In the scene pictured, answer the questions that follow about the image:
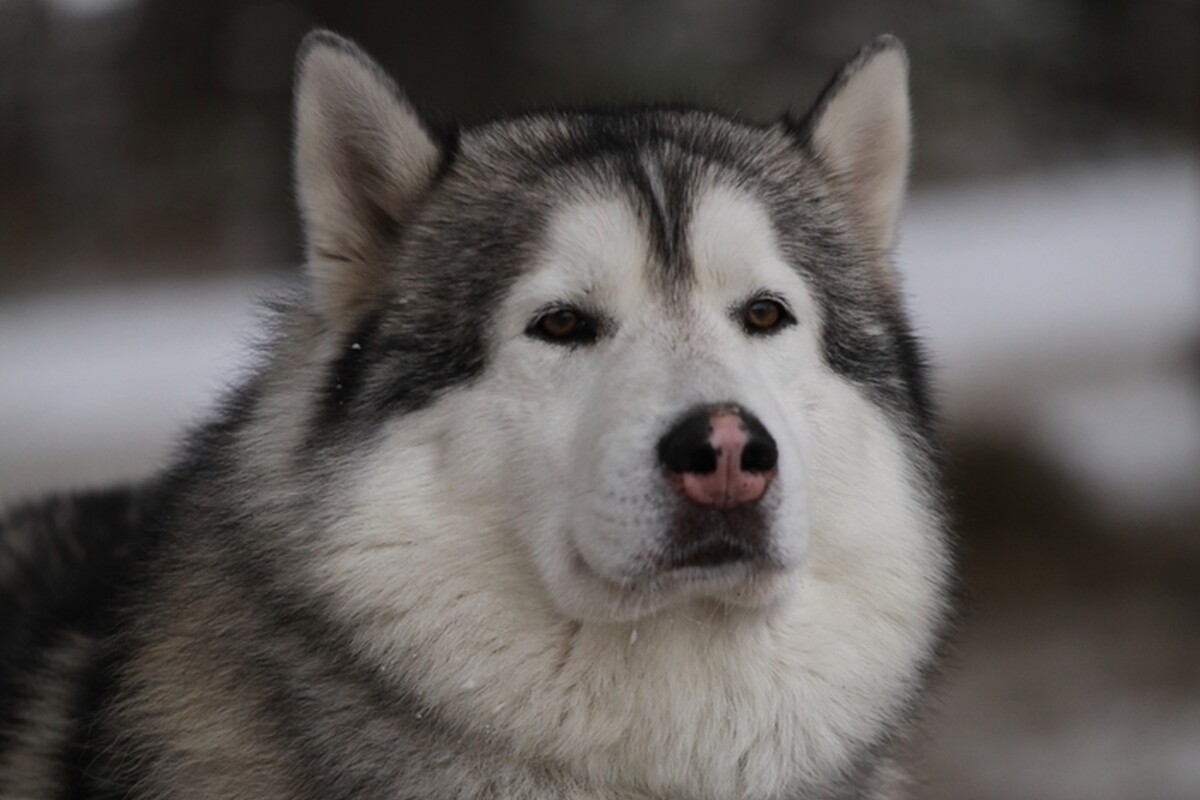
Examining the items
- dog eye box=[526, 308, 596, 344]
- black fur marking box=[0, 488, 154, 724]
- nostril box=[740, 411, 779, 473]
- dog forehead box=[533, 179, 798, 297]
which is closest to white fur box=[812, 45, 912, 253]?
dog forehead box=[533, 179, 798, 297]

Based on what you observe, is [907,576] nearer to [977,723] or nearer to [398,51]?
[977,723]

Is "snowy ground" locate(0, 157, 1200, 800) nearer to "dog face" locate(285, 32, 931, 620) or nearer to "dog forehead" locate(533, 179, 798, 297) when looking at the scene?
"dog face" locate(285, 32, 931, 620)

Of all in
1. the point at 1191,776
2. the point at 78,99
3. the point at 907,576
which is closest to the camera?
the point at 907,576

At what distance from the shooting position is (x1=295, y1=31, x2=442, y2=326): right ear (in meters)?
3.66

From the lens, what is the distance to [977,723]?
8.41 metres

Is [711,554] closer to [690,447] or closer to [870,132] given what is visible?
[690,447]

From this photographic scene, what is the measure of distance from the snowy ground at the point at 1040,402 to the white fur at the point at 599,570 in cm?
375

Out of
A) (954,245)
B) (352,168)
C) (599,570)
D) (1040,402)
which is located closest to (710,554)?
(599,570)

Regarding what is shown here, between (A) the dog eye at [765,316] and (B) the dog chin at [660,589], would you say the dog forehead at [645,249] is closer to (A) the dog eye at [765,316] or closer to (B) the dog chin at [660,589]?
(A) the dog eye at [765,316]

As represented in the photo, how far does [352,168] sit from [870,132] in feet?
4.66

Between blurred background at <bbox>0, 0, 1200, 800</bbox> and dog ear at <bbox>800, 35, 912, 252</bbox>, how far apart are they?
14.2ft

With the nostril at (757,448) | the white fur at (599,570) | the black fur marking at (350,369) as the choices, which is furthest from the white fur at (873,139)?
the black fur marking at (350,369)

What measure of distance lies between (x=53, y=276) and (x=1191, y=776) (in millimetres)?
10161

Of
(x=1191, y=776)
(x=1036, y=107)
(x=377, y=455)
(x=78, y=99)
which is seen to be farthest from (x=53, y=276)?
(x=377, y=455)
